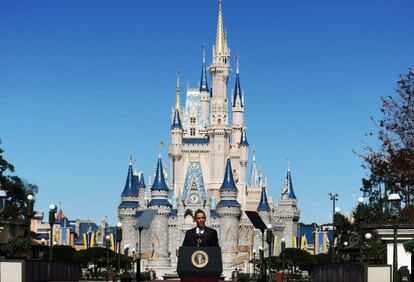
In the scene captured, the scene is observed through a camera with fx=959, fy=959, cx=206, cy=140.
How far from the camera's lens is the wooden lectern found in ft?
50.2

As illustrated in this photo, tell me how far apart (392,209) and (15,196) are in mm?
41245

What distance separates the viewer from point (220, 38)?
5566 inches

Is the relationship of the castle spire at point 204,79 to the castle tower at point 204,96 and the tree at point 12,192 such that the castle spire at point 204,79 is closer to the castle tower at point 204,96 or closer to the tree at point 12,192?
the castle tower at point 204,96

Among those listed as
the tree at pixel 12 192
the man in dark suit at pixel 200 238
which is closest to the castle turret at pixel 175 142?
the tree at pixel 12 192

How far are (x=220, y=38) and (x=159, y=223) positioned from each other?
3349cm

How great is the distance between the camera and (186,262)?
15375 mm

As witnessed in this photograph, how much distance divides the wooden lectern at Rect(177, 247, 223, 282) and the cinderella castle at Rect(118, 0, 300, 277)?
9847cm

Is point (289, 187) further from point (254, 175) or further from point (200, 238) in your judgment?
point (200, 238)

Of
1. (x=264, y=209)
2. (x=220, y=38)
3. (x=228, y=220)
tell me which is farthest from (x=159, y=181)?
(x=220, y=38)

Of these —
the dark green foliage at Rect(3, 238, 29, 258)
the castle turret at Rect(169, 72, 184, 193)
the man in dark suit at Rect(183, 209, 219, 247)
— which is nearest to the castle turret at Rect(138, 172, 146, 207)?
the castle turret at Rect(169, 72, 184, 193)

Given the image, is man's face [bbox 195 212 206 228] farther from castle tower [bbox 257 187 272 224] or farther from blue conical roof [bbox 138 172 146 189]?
blue conical roof [bbox 138 172 146 189]

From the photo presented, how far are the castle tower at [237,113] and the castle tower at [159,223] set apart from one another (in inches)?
809

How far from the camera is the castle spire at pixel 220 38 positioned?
14012 cm

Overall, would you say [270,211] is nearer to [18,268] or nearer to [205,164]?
[205,164]
